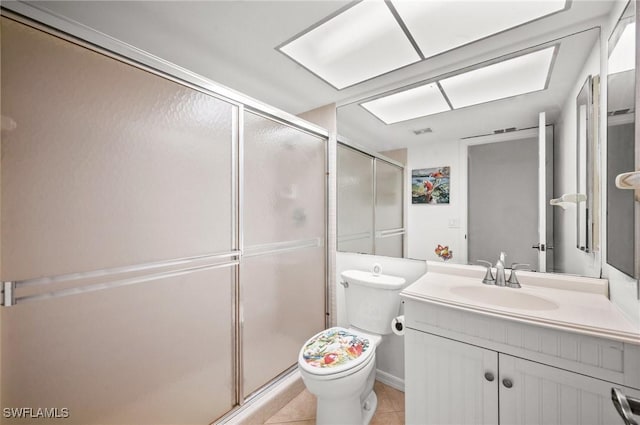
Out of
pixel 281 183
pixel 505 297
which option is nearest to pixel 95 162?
pixel 281 183

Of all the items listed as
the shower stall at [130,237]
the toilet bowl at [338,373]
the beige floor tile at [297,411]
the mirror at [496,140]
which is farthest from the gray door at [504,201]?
the beige floor tile at [297,411]

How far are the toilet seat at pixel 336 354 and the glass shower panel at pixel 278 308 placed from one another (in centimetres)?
31

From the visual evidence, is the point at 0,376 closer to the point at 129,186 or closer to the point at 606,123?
the point at 129,186

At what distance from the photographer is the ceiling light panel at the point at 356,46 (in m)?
1.23

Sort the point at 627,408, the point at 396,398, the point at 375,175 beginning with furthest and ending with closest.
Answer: the point at 375,175 → the point at 396,398 → the point at 627,408

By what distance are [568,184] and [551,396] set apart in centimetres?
99

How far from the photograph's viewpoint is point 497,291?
1.33 meters

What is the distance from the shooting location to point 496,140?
60.5 inches

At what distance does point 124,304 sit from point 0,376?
36 cm

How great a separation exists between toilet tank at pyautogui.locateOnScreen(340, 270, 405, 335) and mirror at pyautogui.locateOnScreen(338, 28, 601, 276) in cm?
29

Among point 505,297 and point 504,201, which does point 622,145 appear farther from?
point 505,297

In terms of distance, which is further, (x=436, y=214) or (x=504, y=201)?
(x=436, y=214)

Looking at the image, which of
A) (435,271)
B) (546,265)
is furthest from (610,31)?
(435,271)

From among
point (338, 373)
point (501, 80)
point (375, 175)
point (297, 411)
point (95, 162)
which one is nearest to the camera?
point (95, 162)
